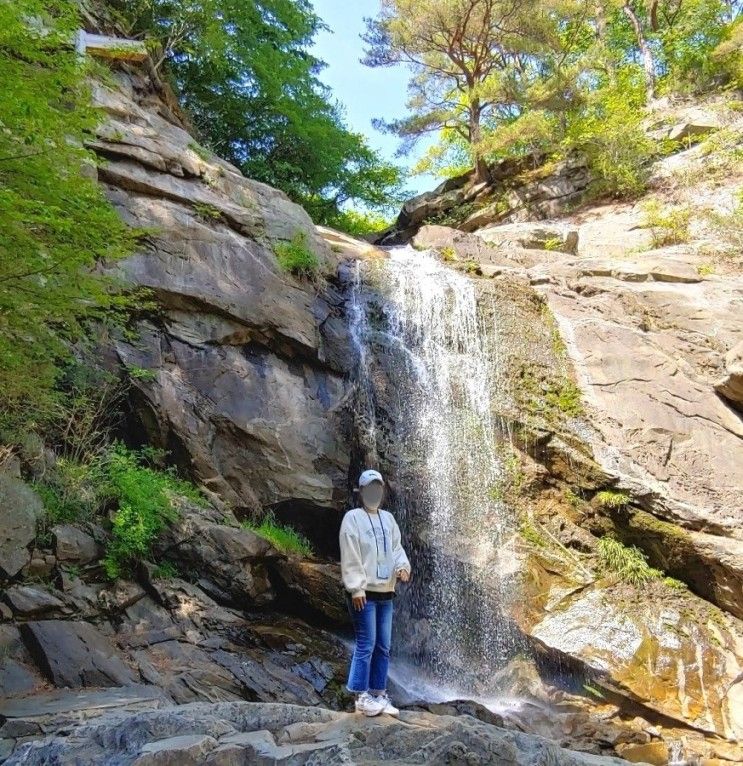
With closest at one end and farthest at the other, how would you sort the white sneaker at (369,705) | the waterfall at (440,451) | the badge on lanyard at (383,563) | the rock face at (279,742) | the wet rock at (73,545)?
1. the rock face at (279,742)
2. the white sneaker at (369,705)
3. the badge on lanyard at (383,563)
4. the wet rock at (73,545)
5. the waterfall at (440,451)

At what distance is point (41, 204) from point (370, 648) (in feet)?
12.1

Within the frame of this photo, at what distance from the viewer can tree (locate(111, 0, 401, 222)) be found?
603 inches

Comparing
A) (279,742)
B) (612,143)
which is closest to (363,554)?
(279,742)

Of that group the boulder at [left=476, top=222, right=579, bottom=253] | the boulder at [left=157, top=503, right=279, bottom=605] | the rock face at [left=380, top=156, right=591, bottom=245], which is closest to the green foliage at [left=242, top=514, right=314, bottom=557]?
the boulder at [left=157, top=503, right=279, bottom=605]

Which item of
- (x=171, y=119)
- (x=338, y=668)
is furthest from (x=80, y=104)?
(x=171, y=119)

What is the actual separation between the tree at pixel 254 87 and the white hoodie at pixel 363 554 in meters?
14.0

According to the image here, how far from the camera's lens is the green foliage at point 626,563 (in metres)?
8.62

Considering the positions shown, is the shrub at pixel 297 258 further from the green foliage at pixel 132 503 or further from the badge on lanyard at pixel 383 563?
the badge on lanyard at pixel 383 563

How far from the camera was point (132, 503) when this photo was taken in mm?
6906

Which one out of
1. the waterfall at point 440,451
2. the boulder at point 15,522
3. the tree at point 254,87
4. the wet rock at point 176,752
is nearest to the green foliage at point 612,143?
the tree at point 254,87

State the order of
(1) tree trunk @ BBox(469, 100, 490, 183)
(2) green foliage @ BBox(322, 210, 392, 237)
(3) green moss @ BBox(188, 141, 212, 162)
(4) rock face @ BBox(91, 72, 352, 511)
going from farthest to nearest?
(2) green foliage @ BBox(322, 210, 392, 237) → (1) tree trunk @ BBox(469, 100, 490, 183) → (3) green moss @ BBox(188, 141, 212, 162) → (4) rock face @ BBox(91, 72, 352, 511)

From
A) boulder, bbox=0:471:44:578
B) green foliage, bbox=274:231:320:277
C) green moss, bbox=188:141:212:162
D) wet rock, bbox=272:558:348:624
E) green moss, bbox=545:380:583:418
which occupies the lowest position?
wet rock, bbox=272:558:348:624

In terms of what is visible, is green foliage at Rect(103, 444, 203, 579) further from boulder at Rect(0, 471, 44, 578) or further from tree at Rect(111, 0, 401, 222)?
tree at Rect(111, 0, 401, 222)

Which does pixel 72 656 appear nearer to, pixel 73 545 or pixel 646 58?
pixel 73 545
